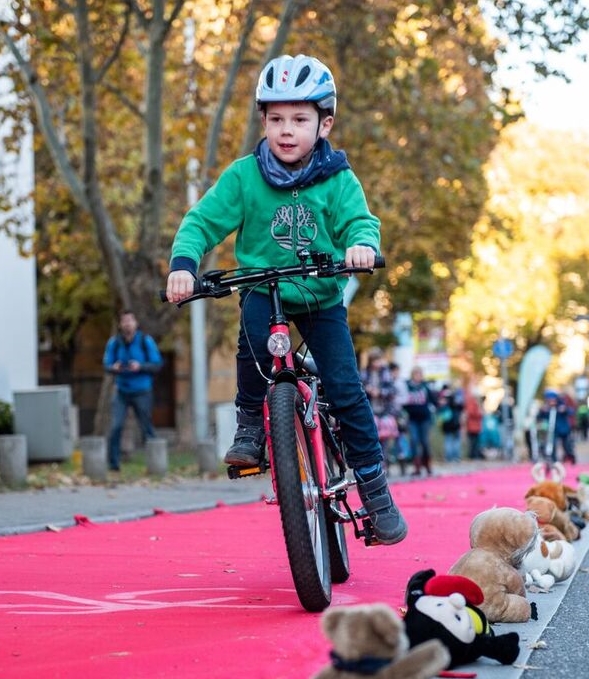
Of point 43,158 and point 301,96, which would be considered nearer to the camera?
point 301,96

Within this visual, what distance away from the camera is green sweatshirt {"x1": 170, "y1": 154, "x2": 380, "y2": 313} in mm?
6141

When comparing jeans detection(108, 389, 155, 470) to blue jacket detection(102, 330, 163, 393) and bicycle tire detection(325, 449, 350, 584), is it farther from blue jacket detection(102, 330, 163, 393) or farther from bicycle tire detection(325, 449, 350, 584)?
bicycle tire detection(325, 449, 350, 584)

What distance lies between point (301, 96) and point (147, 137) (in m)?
14.2

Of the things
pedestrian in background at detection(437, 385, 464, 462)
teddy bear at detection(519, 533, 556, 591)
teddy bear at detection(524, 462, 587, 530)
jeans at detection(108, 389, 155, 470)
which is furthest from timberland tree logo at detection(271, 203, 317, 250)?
pedestrian in background at detection(437, 385, 464, 462)

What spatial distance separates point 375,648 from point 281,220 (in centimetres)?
288

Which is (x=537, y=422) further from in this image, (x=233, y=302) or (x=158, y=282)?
(x=158, y=282)

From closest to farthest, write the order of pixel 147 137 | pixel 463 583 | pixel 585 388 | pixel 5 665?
1. pixel 5 665
2. pixel 463 583
3. pixel 147 137
4. pixel 585 388

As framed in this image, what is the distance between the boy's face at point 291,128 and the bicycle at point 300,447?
428mm

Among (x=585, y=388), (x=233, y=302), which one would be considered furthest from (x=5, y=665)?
(x=585, y=388)

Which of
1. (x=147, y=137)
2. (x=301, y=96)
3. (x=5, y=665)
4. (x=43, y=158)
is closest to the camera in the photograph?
(x=5, y=665)

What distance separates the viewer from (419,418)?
22.5 m

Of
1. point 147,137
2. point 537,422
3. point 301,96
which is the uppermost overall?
point 147,137

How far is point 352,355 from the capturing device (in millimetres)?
6254

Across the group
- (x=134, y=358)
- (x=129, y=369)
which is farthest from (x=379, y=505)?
(x=134, y=358)
